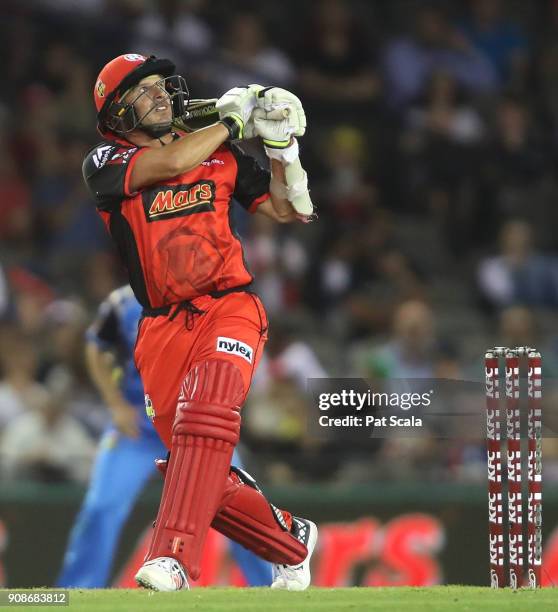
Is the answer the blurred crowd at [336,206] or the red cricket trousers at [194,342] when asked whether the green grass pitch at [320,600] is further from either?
the blurred crowd at [336,206]

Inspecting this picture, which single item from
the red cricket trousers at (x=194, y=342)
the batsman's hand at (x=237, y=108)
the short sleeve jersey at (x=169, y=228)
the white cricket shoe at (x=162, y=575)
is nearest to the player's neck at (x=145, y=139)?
the short sleeve jersey at (x=169, y=228)

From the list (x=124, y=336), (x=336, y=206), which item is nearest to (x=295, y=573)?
(x=124, y=336)

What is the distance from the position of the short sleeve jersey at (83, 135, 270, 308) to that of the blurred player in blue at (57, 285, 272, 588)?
2.39m

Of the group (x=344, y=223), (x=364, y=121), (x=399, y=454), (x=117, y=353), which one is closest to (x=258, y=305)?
(x=117, y=353)

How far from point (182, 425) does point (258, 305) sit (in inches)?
26.4

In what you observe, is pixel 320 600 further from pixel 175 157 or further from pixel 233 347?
pixel 175 157

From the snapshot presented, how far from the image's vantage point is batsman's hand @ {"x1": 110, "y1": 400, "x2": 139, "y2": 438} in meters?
8.48

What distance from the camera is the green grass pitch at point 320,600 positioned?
511cm

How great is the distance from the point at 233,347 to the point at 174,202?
2.09 ft

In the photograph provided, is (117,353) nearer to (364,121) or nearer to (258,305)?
(258,305)

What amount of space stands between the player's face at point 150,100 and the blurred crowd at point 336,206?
416 centimetres

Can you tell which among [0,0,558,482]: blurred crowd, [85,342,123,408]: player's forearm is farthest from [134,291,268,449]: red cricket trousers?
[0,0,558,482]: blurred crowd

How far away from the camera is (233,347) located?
589 centimetres

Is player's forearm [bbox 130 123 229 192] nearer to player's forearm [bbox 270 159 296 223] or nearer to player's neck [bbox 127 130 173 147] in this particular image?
player's neck [bbox 127 130 173 147]
